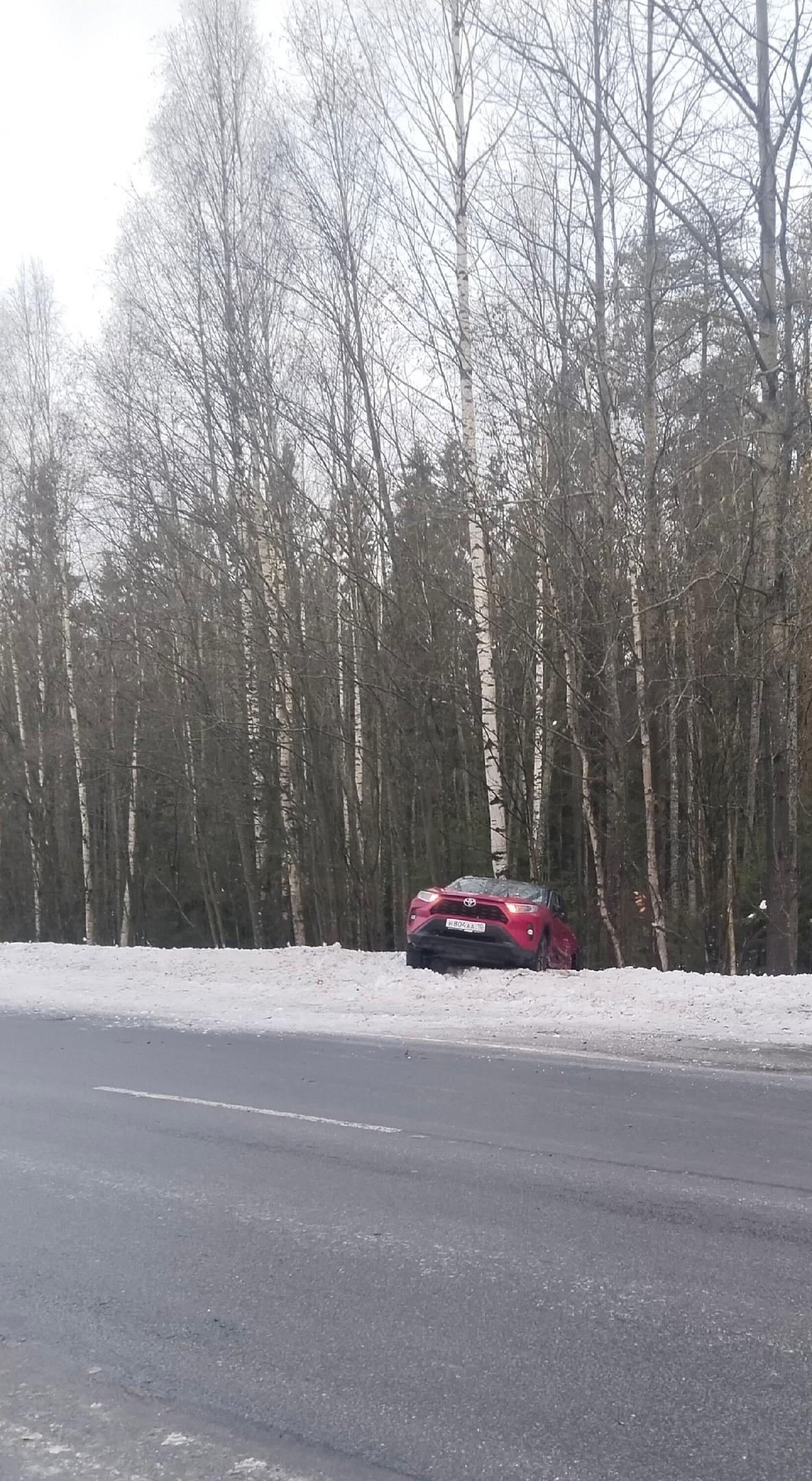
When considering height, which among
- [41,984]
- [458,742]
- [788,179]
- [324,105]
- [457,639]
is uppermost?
[324,105]

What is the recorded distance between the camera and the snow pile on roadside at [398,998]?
11305 millimetres

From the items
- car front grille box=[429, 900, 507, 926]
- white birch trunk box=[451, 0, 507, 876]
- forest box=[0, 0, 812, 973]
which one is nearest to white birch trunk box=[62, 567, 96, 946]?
forest box=[0, 0, 812, 973]

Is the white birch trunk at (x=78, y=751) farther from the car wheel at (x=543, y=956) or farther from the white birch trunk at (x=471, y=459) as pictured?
the car wheel at (x=543, y=956)

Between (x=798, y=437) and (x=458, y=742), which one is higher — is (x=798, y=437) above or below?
above

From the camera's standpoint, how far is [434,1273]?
4.57 m

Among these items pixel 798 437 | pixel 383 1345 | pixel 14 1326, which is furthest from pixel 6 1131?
pixel 798 437

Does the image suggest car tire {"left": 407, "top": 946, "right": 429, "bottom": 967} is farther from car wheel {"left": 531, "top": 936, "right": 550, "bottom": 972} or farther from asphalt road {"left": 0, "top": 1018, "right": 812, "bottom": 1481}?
asphalt road {"left": 0, "top": 1018, "right": 812, "bottom": 1481}

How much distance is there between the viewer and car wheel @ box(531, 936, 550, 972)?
14.6m

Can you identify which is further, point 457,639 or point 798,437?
point 457,639

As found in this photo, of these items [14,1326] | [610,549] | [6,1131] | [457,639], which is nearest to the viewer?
[14,1326]

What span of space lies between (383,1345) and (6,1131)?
4.00 m

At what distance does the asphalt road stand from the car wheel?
633 cm

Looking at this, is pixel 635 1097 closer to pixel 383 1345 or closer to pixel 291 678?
pixel 383 1345

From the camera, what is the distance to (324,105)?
20.2 m
